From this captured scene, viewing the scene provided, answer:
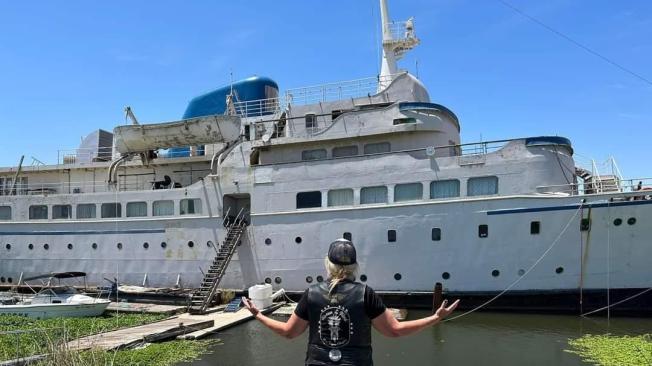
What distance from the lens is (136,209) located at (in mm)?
22188

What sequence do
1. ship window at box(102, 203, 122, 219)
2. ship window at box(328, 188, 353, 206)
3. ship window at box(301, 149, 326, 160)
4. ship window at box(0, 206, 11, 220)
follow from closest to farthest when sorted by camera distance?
ship window at box(328, 188, 353, 206)
ship window at box(301, 149, 326, 160)
ship window at box(102, 203, 122, 219)
ship window at box(0, 206, 11, 220)

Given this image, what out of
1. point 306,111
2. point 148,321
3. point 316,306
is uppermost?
point 306,111

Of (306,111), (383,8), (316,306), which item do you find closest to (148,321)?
(306,111)

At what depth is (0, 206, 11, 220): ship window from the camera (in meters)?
24.4

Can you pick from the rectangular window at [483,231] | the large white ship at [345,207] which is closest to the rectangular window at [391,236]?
the large white ship at [345,207]

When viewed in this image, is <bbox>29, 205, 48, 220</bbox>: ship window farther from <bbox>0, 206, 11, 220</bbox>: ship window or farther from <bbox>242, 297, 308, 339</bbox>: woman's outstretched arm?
<bbox>242, 297, 308, 339</bbox>: woman's outstretched arm

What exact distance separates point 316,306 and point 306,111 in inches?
703

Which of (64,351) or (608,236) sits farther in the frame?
(608,236)

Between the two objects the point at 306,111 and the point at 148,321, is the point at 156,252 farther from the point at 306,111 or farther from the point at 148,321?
the point at 306,111

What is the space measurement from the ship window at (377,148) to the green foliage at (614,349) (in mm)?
8922

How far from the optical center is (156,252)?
21328mm

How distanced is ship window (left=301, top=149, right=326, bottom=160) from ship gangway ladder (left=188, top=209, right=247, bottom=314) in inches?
132

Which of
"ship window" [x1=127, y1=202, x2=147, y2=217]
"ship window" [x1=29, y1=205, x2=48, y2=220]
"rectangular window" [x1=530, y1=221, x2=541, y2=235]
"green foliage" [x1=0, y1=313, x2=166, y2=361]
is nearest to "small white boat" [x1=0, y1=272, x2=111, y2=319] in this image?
"green foliage" [x1=0, y1=313, x2=166, y2=361]

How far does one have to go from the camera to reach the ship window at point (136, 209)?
868 inches
